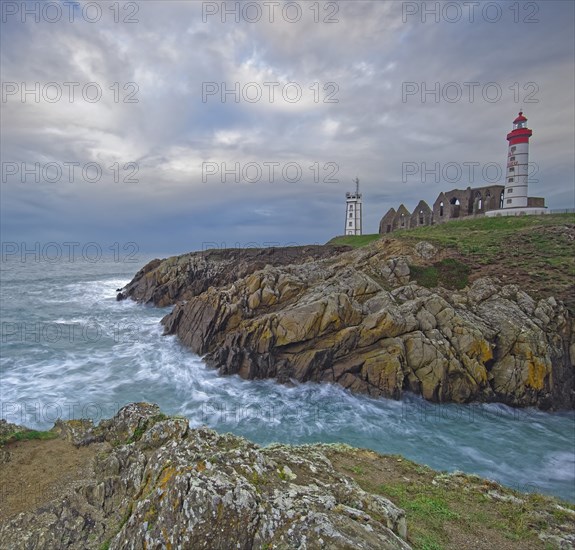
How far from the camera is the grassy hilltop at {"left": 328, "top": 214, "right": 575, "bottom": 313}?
95.3ft

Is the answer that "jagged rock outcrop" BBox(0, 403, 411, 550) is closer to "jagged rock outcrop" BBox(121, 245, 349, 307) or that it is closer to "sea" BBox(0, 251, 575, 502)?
"sea" BBox(0, 251, 575, 502)

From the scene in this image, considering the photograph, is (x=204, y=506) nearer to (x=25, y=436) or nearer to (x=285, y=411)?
(x=25, y=436)

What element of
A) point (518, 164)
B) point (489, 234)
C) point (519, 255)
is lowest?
point (519, 255)

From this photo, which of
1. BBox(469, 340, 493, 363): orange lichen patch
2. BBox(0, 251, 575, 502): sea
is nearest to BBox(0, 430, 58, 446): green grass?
BBox(0, 251, 575, 502): sea

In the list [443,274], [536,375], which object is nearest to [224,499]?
[536,375]

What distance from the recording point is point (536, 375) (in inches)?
850

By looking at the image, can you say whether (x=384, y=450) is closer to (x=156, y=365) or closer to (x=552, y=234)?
(x=156, y=365)

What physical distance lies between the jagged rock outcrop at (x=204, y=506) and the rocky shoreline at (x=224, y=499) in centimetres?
2

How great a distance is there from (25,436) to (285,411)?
44.6 feet

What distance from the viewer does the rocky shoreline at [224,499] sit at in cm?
530

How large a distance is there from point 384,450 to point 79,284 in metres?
80.0

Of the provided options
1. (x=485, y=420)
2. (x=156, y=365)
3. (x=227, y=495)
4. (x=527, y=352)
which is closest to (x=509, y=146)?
(x=527, y=352)

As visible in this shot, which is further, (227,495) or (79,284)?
(79,284)

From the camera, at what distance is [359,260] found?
37688 mm
